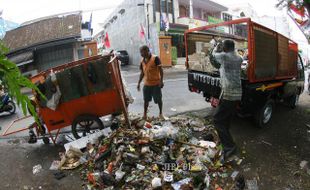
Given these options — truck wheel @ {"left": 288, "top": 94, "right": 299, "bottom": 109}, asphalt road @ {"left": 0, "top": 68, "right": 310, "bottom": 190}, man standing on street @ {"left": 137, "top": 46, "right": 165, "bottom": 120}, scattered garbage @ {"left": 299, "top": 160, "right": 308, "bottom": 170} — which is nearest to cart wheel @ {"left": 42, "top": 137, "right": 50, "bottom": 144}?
asphalt road @ {"left": 0, "top": 68, "right": 310, "bottom": 190}

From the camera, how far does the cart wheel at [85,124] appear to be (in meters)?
5.18

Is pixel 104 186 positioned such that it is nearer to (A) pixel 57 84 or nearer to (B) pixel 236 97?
(A) pixel 57 84

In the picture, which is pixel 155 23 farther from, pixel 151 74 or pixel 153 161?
pixel 153 161

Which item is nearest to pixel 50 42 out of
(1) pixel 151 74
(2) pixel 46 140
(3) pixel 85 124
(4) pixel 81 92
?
(2) pixel 46 140

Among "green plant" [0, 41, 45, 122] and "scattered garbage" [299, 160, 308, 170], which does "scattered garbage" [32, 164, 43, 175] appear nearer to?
"green plant" [0, 41, 45, 122]

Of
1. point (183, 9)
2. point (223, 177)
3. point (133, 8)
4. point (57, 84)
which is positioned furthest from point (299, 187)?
point (183, 9)

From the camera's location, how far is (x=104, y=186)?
3.91 meters

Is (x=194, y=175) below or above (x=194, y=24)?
below

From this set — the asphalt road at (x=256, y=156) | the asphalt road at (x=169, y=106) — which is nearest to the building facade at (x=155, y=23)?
the asphalt road at (x=169, y=106)

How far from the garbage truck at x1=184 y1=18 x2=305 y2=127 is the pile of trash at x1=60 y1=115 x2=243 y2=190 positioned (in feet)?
3.60

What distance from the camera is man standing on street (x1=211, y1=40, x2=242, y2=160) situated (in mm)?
4453

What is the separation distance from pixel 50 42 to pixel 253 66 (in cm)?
1673

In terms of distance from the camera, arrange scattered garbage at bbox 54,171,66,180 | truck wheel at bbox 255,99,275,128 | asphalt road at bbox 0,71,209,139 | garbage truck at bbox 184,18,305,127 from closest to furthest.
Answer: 1. scattered garbage at bbox 54,171,66,180
2. garbage truck at bbox 184,18,305,127
3. truck wheel at bbox 255,99,275,128
4. asphalt road at bbox 0,71,209,139

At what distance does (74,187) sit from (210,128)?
9.63 ft
